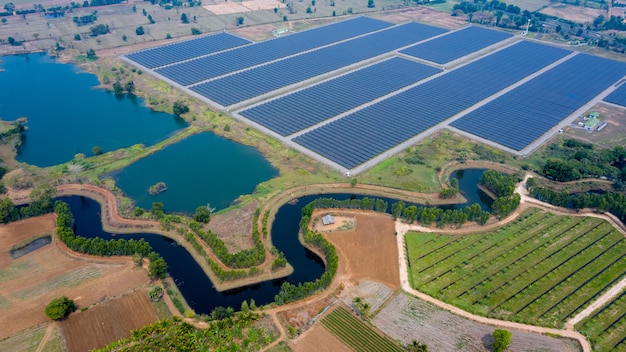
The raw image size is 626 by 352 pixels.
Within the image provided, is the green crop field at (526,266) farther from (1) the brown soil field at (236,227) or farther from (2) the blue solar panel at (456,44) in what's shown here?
(2) the blue solar panel at (456,44)

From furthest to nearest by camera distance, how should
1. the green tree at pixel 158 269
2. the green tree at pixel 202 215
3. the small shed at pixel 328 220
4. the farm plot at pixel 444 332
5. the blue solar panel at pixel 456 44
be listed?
the blue solar panel at pixel 456 44 < the small shed at pixel 328 220 < the green tree at pixel 202 215 < the green tree at pixel 158 269 < the farm plot at pixel 444 332

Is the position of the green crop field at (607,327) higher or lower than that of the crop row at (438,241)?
lower

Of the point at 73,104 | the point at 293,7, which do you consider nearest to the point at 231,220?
the point at 73,104

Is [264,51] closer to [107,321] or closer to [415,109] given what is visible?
[415,109]

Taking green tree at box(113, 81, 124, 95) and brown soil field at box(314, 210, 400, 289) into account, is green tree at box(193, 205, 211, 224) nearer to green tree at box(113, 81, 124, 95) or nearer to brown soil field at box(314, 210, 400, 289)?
brown soil field at box(314, 210, 400, 289)

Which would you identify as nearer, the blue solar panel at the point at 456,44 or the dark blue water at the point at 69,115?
Answer: the dark blue water at the point at 69,115

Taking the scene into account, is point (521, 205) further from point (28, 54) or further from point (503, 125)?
point (28, 54)

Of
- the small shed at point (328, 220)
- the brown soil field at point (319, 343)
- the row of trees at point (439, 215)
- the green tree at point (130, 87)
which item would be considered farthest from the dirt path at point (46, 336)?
the green tree at point (130, 87)
